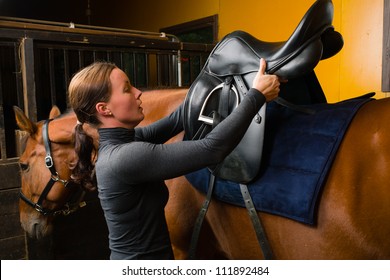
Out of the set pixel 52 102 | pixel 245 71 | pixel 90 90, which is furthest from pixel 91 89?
pixel 52 102

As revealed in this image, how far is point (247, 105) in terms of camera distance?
0.92 metres

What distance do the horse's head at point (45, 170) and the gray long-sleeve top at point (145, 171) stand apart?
1.91 ft

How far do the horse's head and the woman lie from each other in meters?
0.57

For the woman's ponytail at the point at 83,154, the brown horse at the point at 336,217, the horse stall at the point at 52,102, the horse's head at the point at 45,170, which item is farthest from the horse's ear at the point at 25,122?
the brown horse at the point at 336,217

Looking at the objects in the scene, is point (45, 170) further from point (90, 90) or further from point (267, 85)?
point (267, 85)

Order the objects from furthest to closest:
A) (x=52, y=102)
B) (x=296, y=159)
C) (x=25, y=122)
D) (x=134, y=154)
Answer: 1. (x=52, y=102)
2. (x=25, y=122)
3. (x=296, y=159)
4. (x=134, y=154)

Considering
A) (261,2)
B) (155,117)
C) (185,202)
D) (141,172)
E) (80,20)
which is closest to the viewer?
(141,172)

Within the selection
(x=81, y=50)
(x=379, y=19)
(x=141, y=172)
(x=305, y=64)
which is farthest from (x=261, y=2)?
(x=141, y=172)

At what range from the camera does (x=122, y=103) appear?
0.97 meters

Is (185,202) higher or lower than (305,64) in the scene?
lower

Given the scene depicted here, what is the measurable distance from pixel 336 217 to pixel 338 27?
219 centimetres

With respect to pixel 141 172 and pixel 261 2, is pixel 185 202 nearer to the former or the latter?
pixel 141 172

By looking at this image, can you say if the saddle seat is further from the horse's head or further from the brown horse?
the horse's head

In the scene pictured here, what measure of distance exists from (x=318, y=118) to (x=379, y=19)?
1.85 meters
